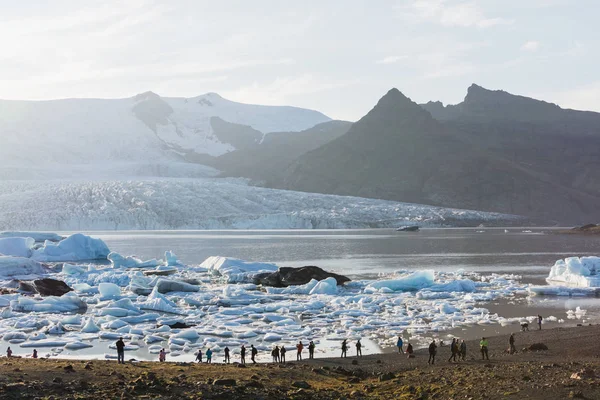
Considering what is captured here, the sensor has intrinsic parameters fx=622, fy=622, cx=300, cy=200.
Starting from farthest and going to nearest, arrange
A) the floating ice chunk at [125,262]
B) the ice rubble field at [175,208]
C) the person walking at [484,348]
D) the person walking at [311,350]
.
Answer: the ice rubble field at [175,208] → the floating ice chunk at [125,262] → the person walking at [311,350] → the person walking at [484,348]

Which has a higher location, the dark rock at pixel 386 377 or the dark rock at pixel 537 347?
the dark rock at pixel 386 377

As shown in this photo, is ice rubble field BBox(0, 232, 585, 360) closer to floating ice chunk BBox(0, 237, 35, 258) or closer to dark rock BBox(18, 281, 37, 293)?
dark rock BBox(18, 281, 37, 293)

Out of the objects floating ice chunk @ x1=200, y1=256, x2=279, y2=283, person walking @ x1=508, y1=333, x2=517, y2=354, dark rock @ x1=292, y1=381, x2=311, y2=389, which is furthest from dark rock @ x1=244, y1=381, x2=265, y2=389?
floating ice chunk @ x1=200, y1=256, x2=279, y2=283

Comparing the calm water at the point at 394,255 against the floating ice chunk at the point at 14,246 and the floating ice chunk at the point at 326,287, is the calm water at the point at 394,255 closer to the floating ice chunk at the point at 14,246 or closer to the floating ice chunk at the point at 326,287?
the floating ice chunk at the point at 326,287

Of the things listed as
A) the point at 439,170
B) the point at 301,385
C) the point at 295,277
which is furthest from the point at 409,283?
the point at 439,170

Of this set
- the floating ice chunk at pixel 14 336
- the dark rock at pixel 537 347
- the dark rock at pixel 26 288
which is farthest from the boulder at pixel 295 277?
the dark rock at pixel 537 347

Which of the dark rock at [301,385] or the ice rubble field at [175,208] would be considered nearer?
the dark rock at [301,385]

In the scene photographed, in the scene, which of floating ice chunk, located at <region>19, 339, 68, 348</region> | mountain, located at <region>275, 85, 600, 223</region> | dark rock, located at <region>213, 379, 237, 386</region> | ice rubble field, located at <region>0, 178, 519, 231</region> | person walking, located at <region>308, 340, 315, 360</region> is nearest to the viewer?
dark rock, located at <region>213, 379, 237, 386</region>
